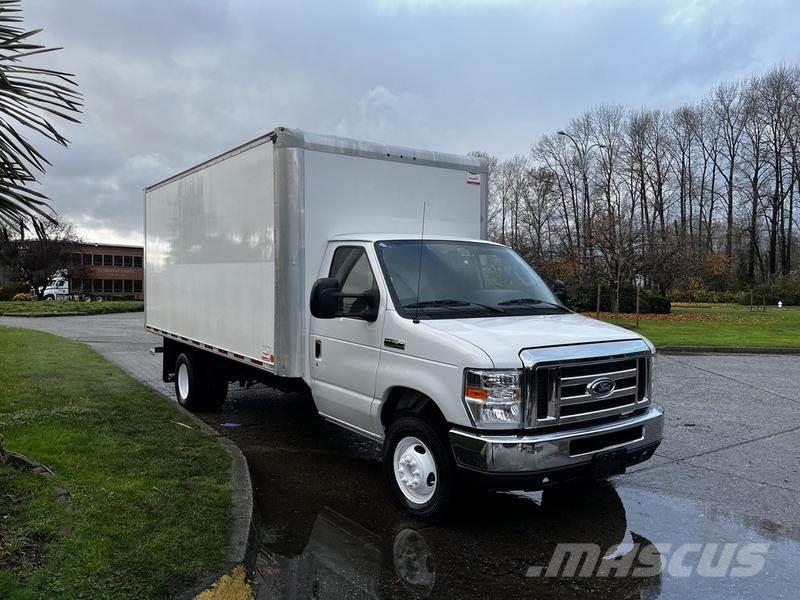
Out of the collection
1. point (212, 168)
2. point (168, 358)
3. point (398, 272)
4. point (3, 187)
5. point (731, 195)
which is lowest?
point (168, 358)

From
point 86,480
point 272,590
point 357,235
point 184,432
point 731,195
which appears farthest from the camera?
point 731,195

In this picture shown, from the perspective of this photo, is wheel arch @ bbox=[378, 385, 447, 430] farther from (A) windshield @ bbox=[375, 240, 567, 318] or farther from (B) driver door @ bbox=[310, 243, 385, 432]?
(A) windshield @ bbox=[375, 240, 567, 318]

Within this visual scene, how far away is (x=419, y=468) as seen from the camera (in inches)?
186

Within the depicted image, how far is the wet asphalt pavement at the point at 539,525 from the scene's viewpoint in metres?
3.87

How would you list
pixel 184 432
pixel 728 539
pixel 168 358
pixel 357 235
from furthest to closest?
pixel 168 358, pixel 184 432, pixel 357 235, pixel 728 539

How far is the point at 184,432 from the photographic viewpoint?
6859 millimetres

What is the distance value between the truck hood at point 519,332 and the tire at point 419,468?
77cm

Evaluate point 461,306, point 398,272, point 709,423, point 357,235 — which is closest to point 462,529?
point 461,306

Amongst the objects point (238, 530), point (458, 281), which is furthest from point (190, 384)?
point (458, 281)

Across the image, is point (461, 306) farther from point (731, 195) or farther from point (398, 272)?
point (731, 195)

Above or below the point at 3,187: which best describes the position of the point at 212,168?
above

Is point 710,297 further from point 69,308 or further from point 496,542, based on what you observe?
point 496,542

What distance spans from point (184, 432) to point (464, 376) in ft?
12.9

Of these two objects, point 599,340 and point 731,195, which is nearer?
point 599,340
